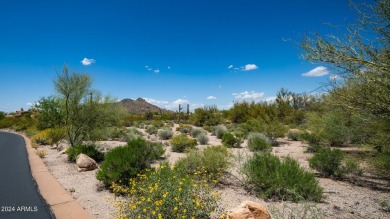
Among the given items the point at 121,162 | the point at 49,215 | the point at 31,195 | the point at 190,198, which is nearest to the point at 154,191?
the point at 190,198

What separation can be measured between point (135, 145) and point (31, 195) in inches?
124

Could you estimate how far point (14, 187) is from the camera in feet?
22.2

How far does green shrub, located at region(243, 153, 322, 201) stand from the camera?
19.4ft

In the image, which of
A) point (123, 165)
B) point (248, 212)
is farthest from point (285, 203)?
point (123, 165)

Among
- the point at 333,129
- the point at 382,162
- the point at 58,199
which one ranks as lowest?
the point at 58,199

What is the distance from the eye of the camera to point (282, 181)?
6031mm

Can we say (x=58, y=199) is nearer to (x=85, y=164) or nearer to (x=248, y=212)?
(x=85, y=164)

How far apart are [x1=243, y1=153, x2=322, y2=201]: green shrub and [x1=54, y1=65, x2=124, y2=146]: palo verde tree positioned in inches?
325

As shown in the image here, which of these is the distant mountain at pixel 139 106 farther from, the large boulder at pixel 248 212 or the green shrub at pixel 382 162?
the large boulder at pixel 248 212

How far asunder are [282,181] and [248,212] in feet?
7.81

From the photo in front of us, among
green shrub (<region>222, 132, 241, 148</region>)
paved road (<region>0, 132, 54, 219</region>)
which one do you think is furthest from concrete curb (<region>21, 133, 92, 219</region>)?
green shrub (<region>222, 132, 241, 148</region>)

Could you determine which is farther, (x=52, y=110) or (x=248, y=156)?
(x=52, y=110)

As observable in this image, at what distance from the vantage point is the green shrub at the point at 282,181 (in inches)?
232

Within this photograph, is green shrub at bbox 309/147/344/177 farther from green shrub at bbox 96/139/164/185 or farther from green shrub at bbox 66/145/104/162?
green shrub at bbox 66/145/104/162
